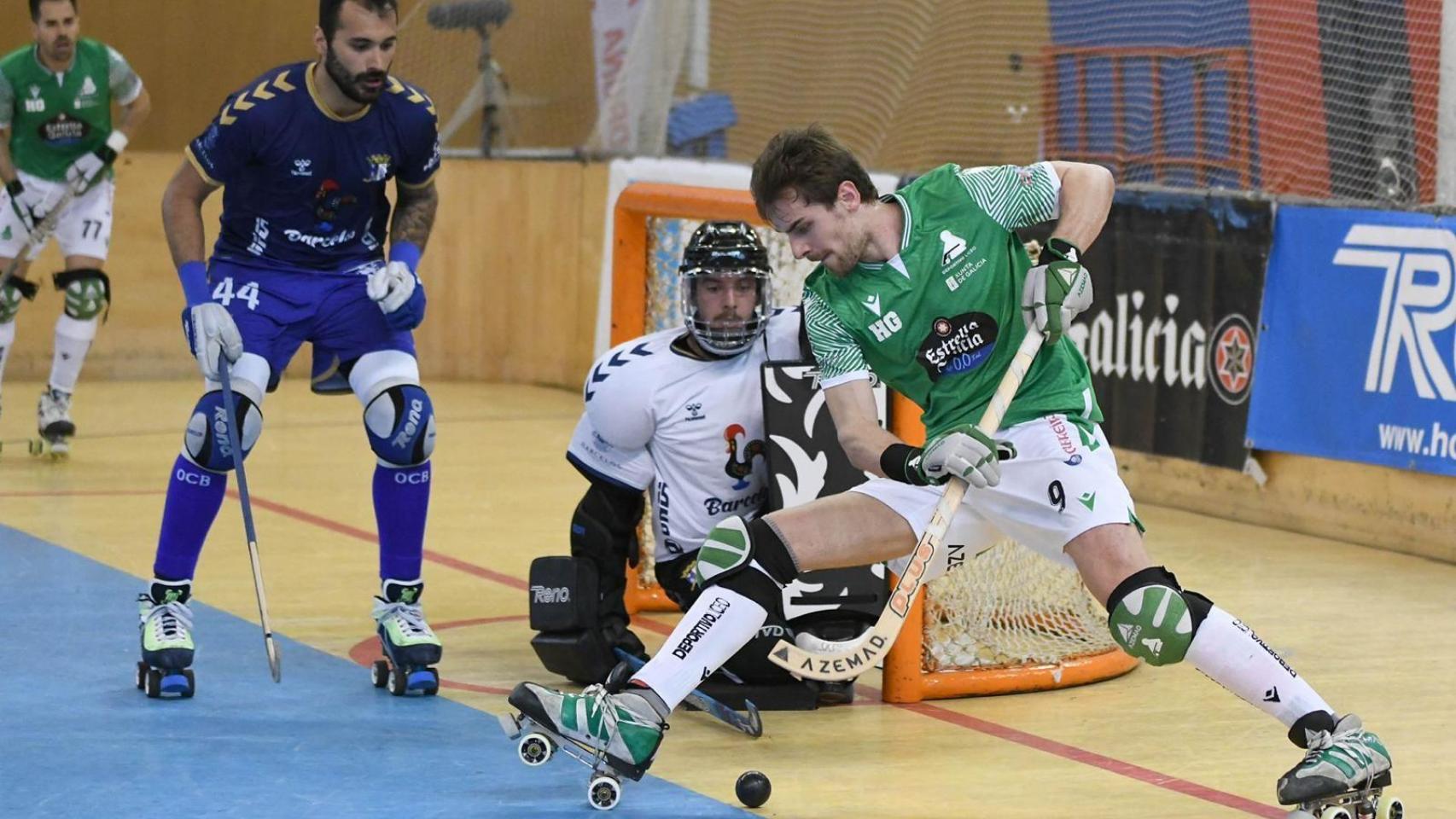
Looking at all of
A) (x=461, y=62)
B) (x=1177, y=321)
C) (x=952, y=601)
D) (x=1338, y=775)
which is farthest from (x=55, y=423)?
(x=1338, y=775)

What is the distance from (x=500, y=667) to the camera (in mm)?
6238

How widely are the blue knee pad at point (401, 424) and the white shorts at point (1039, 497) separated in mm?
1453

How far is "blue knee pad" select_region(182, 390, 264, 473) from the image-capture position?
18.6ft

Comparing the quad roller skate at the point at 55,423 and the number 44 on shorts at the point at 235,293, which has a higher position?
the number 44 on shorts at the point at 235,293

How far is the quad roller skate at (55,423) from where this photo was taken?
9953 mm

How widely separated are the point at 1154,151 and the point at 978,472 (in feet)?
20.1

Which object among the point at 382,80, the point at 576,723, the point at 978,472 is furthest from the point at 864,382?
the point at 382,80

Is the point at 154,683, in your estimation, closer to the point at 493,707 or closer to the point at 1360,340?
the point at 493,707

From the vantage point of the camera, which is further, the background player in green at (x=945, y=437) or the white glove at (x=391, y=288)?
the white glove at (x=391, y=288)

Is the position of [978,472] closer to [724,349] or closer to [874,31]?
[724,349]

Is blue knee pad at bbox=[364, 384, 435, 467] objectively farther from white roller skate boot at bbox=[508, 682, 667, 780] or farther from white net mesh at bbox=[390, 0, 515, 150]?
white net mesh at bbox=[390, 0, 515, 150]

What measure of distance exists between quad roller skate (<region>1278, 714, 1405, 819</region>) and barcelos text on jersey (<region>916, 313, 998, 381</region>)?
108cm

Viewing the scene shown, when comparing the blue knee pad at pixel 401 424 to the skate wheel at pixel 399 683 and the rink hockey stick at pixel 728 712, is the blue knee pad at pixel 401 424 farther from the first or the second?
the rink hockey stick at pixel 728 712

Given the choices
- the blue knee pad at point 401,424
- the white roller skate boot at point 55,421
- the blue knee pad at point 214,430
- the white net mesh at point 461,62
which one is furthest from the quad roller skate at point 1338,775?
the white net mesh at point 461,62
